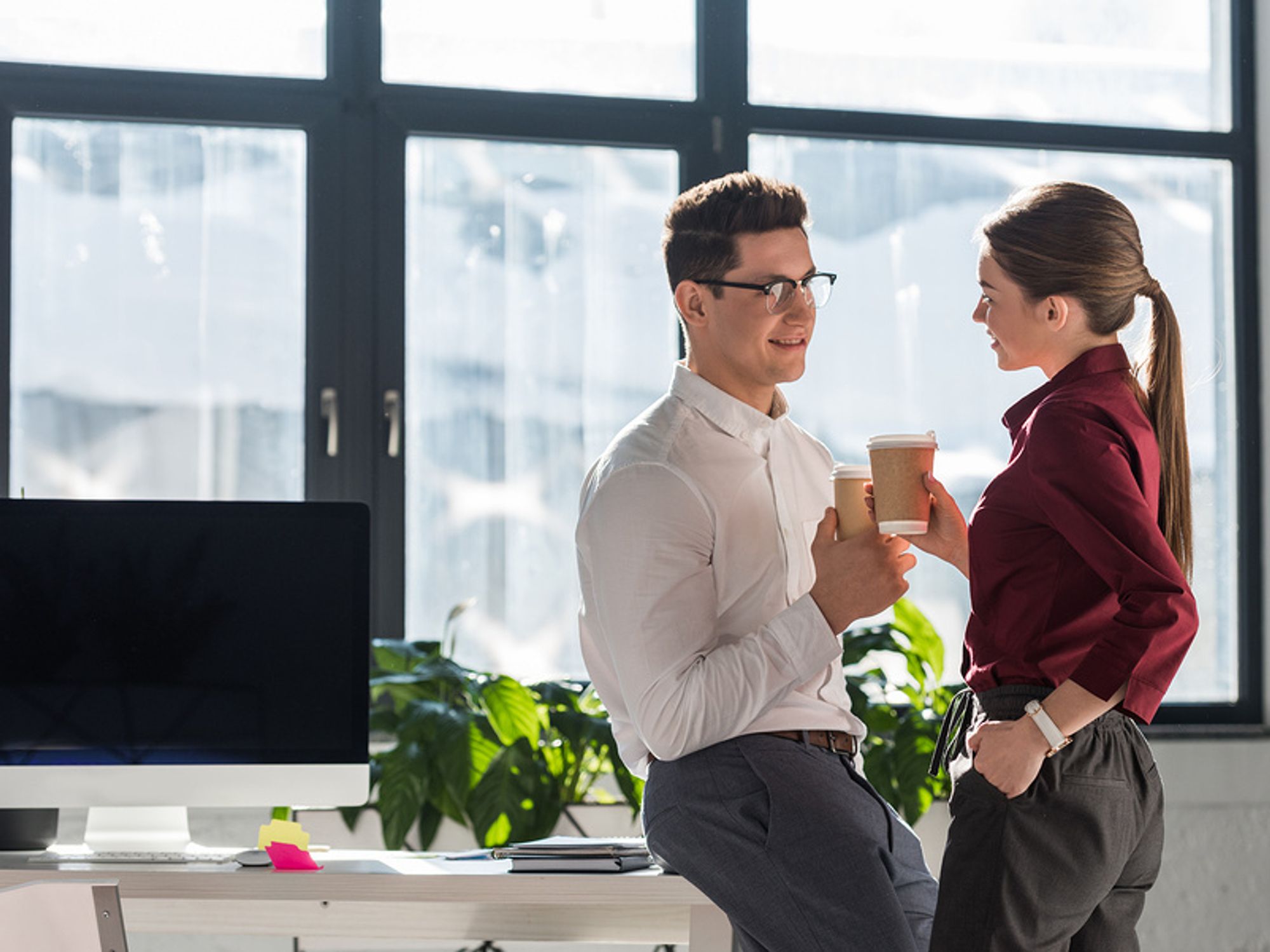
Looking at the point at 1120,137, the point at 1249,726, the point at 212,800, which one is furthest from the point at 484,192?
the point at 1249,726

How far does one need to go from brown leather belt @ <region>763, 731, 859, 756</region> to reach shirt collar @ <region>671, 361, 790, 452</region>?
0.34 meters

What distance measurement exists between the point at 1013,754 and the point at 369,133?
2.66 metres

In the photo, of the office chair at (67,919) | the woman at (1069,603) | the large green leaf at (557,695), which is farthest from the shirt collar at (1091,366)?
the large green leaf at (557,695)

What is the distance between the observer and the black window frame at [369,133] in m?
3.47

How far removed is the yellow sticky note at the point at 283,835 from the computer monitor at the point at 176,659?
4 centimetres

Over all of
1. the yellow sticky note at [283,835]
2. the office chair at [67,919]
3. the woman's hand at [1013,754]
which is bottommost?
the yellow sticky note at [283,835]

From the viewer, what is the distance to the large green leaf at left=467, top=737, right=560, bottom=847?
2.91m

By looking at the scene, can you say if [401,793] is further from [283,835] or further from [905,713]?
[905,713]

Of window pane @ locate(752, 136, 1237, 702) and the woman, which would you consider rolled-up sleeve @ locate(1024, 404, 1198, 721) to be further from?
window pane @ locate(752, 136, 1237, 702)

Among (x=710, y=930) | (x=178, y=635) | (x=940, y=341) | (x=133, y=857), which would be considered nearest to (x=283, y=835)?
(x=133, y=857)

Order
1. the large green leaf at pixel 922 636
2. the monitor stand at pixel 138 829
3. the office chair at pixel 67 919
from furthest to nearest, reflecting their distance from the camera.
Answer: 1. the large green leaf at pixel 922 636
2. the monitor stand at pixel 138 829
3. the office chair at pixel 67 919

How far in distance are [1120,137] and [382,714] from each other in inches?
96.3

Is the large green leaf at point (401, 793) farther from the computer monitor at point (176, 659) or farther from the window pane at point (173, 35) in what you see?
the window pane at point (173, 35)

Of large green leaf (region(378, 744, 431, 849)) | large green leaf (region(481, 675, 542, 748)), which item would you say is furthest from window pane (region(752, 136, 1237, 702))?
large green leaf (region(378, 744, 431, 849))
